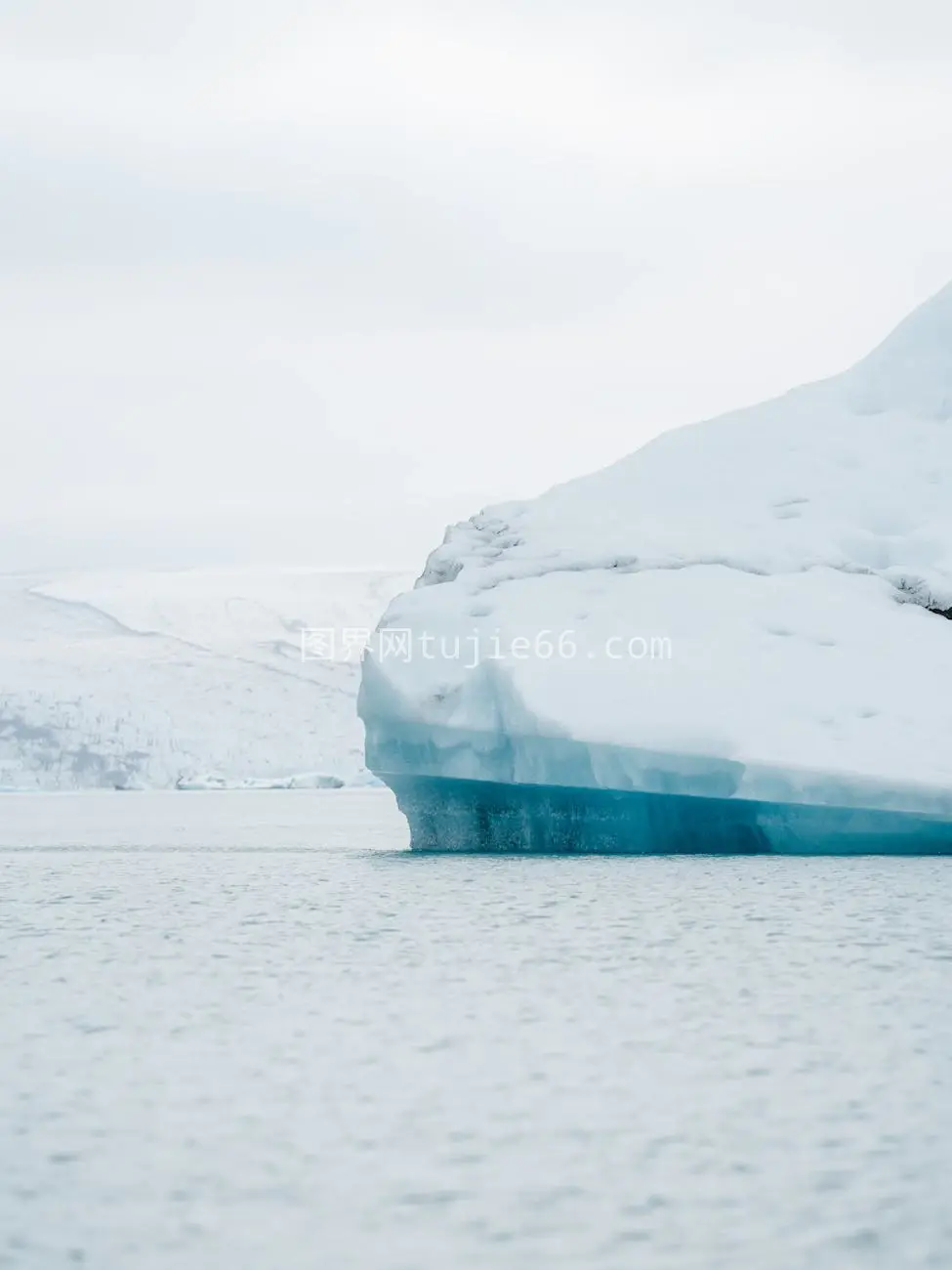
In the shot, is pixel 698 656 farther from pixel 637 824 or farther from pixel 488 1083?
pixel 488 1083

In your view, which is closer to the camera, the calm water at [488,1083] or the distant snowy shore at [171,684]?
the calm water at [488,1083]

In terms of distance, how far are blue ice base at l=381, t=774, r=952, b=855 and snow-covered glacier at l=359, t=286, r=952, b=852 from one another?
27 mm

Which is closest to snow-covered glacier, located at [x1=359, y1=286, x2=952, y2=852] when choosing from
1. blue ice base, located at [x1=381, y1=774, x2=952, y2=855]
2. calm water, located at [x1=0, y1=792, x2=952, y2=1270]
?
blue ice base, located at [x1=381, y1=774, x2=952, y2=855]

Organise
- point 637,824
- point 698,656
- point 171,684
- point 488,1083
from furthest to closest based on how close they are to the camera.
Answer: point 171,684 → point 637,824 → point 698,656 → point 488,1083

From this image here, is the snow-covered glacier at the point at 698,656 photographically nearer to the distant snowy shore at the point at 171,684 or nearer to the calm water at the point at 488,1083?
the calm water at the point at 488,1083

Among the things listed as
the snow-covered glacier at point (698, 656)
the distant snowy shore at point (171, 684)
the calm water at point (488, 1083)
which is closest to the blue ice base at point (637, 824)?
the snow-covered glacier at point (698, 656)

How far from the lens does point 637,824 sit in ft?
A: 47.9

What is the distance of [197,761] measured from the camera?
56875mm

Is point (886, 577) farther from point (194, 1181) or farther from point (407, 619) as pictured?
point (194, 1181)

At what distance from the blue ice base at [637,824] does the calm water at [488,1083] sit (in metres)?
1.89

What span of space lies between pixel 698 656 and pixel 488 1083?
828cm

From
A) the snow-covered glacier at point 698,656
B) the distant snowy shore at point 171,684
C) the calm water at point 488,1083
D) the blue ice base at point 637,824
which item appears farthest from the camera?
the distant snowy shore at point 171,684

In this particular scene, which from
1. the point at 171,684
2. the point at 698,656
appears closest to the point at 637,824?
the point at 698,656

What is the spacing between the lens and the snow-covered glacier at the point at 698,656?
12.9m
